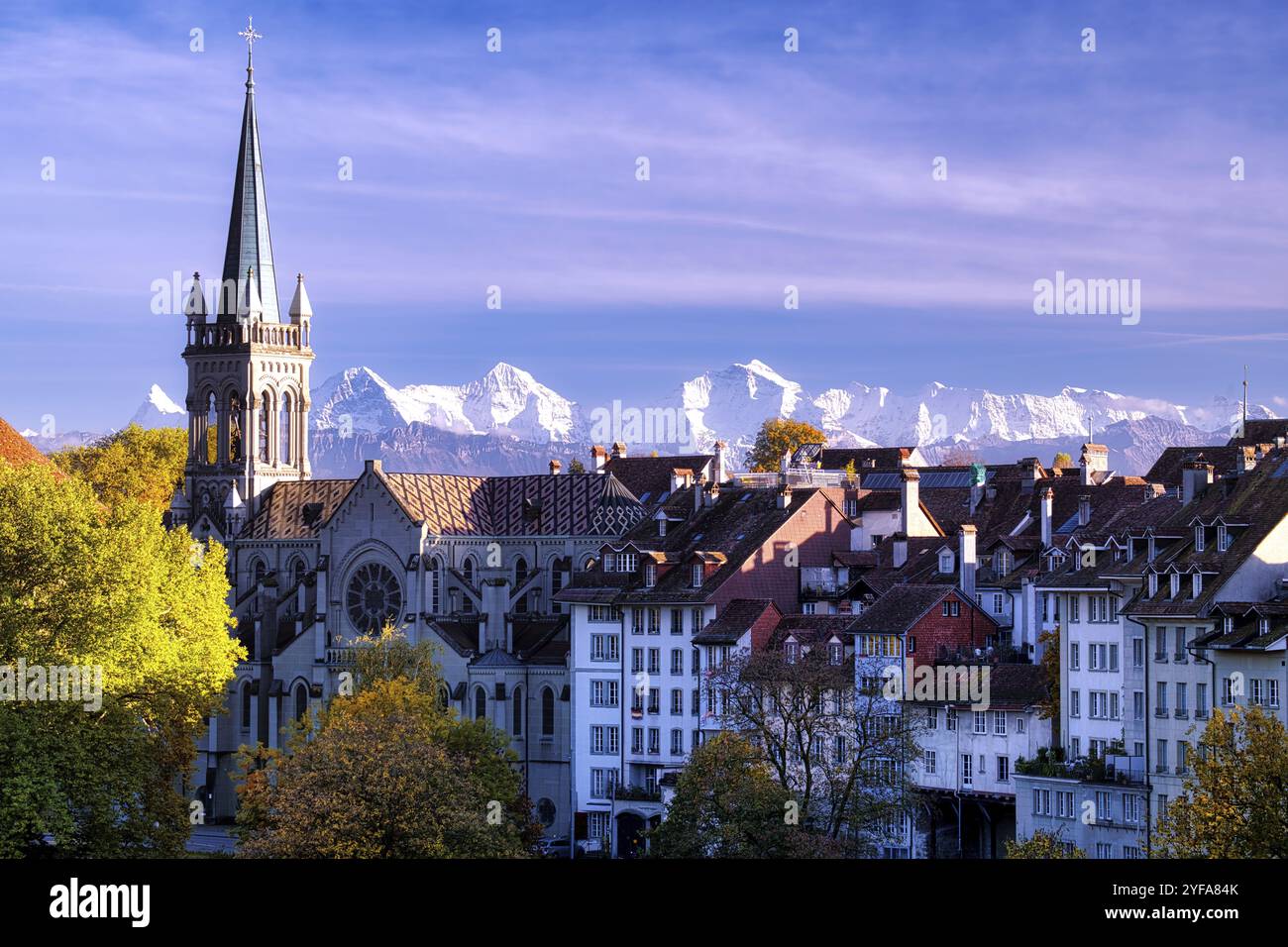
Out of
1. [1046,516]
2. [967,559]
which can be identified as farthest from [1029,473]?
[967,559]

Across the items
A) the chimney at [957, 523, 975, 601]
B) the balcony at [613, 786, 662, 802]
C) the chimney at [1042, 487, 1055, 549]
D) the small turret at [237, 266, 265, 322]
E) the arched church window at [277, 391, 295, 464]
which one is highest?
the small turret at [237, 266, 265, 322]

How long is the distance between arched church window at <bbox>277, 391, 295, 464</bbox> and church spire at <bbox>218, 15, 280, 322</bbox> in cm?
595

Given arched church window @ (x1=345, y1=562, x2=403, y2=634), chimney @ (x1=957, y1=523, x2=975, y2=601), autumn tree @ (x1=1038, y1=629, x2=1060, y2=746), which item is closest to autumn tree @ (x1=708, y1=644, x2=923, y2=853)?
autumn tree @ (x1=1038, y1=629, x2=1060, y2=746)

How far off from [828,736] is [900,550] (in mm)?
19548

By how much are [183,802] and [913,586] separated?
3321 cm

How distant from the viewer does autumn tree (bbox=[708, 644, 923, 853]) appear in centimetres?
8675

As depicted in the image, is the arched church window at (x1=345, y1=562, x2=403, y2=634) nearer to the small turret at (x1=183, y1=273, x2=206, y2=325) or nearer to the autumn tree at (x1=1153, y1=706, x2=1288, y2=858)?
the small turret at (x1=183, y1=273, x2=206, y2=325)

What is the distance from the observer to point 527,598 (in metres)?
141

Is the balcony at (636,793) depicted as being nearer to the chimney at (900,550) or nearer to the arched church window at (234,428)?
the chimney at (900,550)

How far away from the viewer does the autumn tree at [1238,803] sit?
6700 cm

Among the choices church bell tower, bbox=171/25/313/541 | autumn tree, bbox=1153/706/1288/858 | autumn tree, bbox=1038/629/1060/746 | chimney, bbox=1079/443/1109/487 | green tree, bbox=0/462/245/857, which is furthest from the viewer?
church bell tower, bbox=171/25/313/541

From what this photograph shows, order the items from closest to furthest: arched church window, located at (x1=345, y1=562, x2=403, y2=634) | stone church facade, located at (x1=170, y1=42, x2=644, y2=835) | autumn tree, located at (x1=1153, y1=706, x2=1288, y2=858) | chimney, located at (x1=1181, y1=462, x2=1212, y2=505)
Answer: autumn tree, located at (x1=1153, y1=706, x2=1288, y2=858) < chimney, located at (x1=1181, y1=462, x2=1212, y2=505) < stone church facade, located at (x1=170, y1=42, x2=644, y2=835) < arched church window, located at (x1=345, y1=562, x2=403, y2=634)
